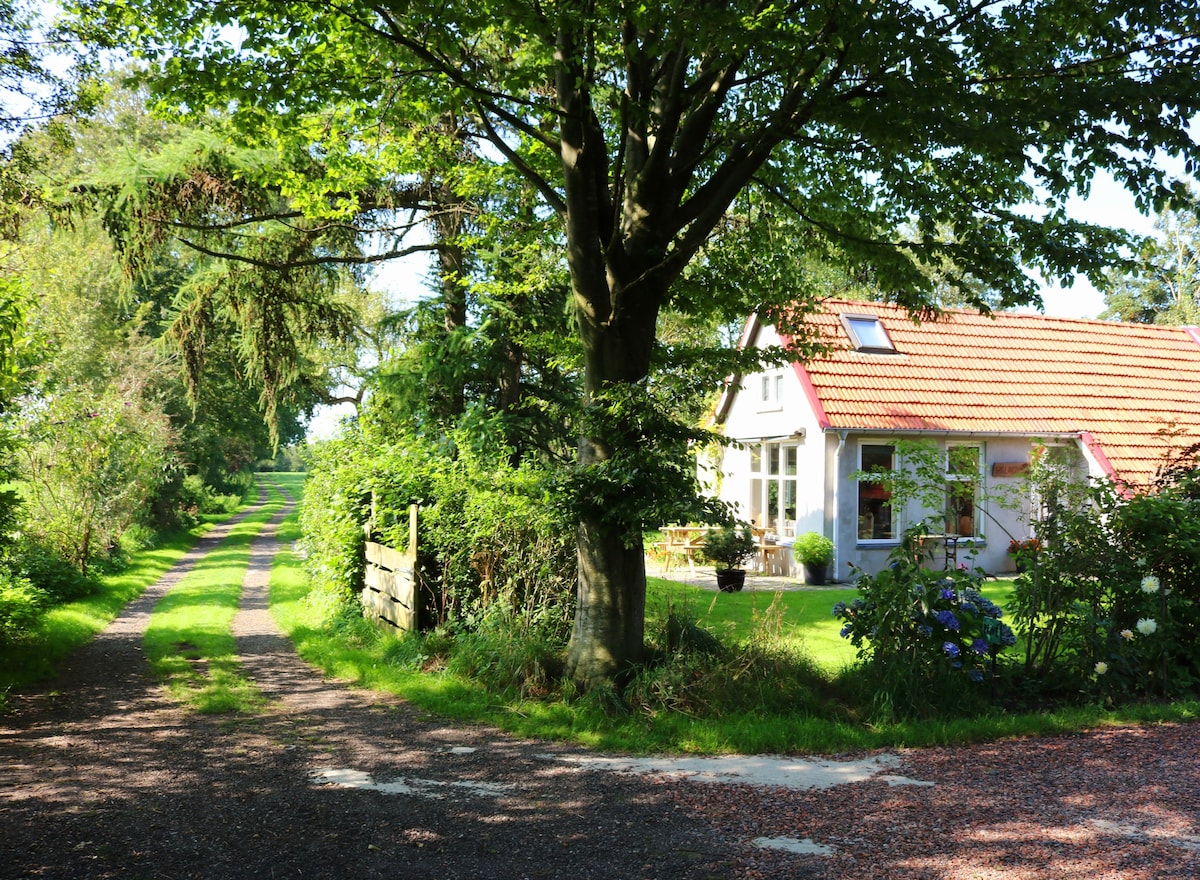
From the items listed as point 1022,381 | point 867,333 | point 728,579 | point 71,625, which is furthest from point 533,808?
point 1022,381

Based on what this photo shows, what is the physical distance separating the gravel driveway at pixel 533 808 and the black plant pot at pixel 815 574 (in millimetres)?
11264

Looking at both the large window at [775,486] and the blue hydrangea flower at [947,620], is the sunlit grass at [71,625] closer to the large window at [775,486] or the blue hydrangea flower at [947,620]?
the blue hydrangea flower at [947,620]

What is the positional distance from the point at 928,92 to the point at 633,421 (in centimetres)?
361

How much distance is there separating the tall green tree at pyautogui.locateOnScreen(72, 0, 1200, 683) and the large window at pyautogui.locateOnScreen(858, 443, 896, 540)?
402 inches

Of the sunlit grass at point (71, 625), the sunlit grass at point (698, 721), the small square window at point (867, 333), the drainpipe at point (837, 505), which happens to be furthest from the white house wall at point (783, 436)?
the sunlit grass at point (71, 625)

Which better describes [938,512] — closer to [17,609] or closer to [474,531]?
[474,531]

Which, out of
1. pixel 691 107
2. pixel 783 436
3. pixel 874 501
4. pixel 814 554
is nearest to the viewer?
pixel 691 107

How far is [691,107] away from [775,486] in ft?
43.7

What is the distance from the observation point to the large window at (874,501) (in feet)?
64.5

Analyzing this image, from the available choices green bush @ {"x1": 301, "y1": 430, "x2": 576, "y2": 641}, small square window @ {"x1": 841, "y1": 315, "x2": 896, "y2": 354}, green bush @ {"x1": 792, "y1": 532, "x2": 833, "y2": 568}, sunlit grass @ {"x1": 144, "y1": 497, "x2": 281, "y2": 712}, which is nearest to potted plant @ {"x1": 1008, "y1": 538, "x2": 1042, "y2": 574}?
green bush @ {"x1": 301, "y1": 430, "x2": 576, "y2": 641}

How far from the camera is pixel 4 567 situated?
13.5 meters

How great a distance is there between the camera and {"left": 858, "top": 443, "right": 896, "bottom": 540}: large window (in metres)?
19.7

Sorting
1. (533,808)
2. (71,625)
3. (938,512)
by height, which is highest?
(938,512)

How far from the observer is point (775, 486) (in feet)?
72.0
